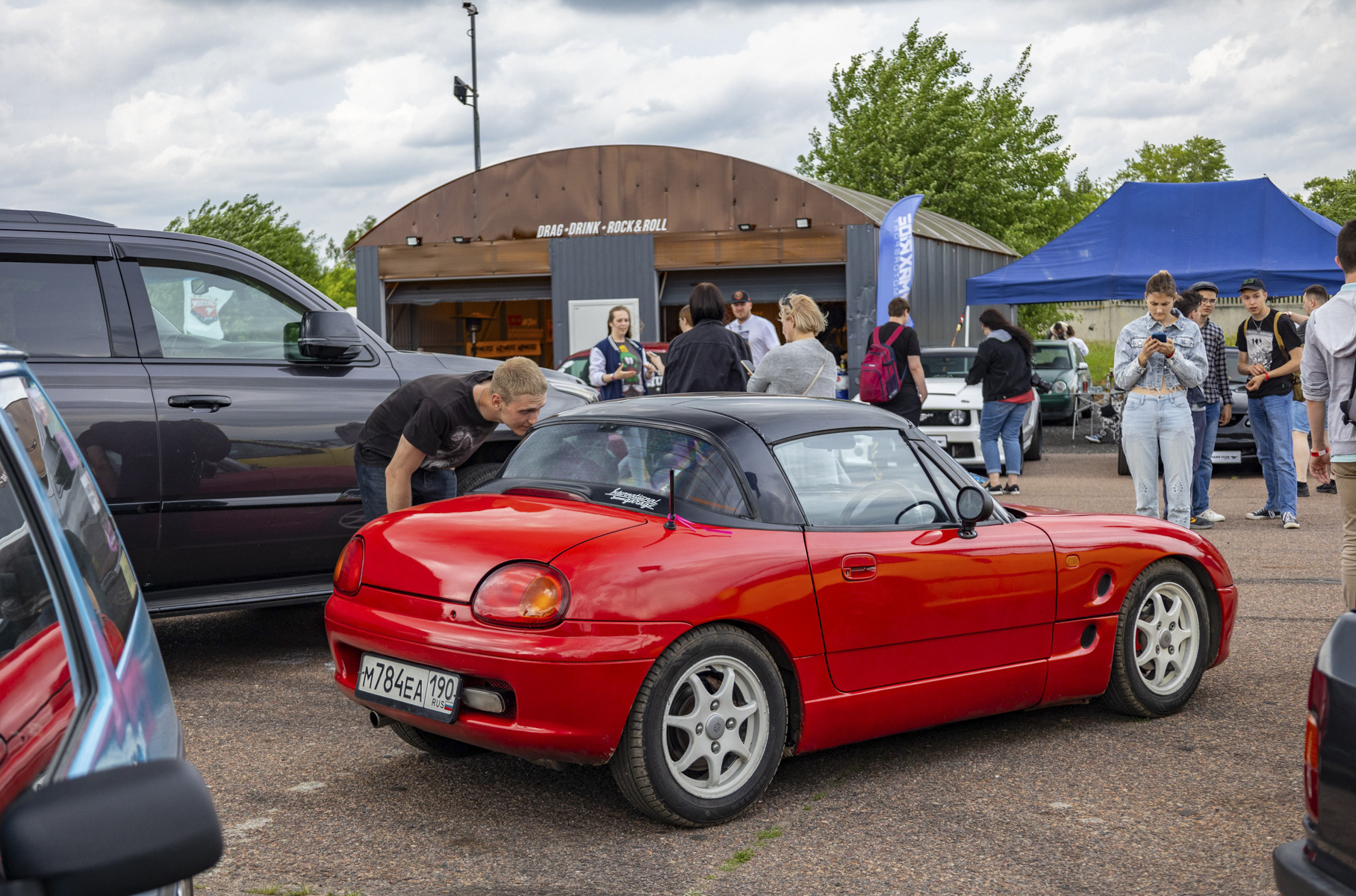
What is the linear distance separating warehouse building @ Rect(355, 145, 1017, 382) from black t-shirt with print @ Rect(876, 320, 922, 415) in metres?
13.5

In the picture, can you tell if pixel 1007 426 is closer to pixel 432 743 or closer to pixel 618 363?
pixel 618 363

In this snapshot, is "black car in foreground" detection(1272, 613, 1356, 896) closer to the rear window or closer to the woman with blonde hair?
the rear window

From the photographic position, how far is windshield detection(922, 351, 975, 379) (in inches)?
658

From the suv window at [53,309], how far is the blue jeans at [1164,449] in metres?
5.83

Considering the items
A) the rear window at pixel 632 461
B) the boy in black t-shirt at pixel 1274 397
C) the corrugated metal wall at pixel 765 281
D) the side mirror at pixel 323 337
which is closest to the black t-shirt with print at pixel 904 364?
the boy in black t-shirt at pixel 1274 397

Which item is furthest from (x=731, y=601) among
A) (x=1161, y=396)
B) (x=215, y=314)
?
(x=1161, y=396)

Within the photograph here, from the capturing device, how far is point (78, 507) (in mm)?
2021

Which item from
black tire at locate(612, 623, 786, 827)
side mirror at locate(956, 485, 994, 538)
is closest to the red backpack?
side mirror at locate(956, 485, 994, 538)

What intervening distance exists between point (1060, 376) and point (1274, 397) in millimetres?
11903

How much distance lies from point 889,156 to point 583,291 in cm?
1953

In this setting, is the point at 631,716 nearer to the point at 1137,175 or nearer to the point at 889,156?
the point at 889,156

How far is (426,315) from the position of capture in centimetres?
3031

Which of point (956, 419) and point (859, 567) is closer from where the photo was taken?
point (859, 567)

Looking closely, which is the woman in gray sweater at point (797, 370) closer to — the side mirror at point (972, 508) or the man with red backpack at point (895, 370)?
the man with red backpack at point (895, 370)
